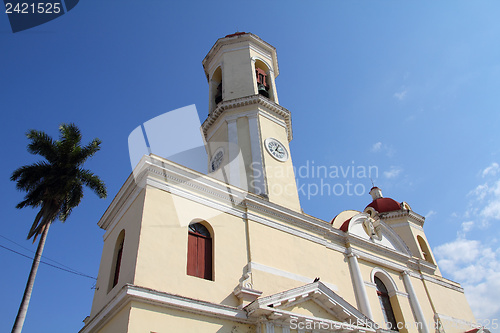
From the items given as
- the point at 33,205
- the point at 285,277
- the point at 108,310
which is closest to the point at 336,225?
the point at 285,277

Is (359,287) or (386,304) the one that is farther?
(386,304)

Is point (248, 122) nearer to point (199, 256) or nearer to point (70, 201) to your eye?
point (199, 256)

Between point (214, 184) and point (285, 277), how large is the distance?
385 centimetres

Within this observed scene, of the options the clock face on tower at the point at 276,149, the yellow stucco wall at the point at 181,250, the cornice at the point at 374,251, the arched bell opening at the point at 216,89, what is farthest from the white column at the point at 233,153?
the cornice at the point at 374,251

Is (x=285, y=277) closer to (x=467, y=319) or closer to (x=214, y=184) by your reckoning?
(x=214, y=184)

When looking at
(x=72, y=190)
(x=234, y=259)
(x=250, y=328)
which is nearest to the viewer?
(x=250, y=328)

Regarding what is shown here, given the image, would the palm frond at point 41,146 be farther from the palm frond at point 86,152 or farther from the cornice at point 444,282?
the cornice at point 444,282

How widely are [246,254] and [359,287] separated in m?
5.36

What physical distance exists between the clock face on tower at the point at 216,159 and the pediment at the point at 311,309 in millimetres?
7092

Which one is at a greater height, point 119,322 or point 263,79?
point 263,79

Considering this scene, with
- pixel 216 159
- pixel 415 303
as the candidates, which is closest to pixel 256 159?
pixel 216 159

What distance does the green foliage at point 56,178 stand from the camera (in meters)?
15.7

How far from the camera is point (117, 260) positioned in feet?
39.8

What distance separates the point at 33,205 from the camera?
15867 mm
